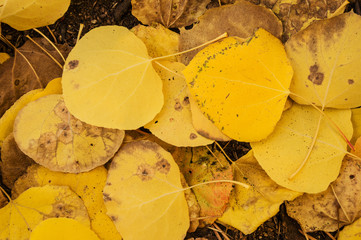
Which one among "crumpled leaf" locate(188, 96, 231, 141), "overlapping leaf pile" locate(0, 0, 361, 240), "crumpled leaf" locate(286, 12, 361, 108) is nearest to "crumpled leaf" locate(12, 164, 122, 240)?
"overlapping leaf pile" locate(0, 0, 361, 240)

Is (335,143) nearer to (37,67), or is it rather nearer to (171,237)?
(171,237)

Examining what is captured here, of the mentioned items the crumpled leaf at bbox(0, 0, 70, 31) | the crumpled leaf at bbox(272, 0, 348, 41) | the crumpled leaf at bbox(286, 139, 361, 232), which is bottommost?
the crumpled leaf at bbox(286, 139, 361, 232)

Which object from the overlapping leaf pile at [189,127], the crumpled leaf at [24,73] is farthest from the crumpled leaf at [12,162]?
the crumpled leaf at [24,73]

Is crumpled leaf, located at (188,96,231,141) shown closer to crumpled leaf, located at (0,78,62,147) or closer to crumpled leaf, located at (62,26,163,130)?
crumpled leaf, located at (62,26,163,130)

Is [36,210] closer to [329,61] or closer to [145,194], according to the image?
[145,194]

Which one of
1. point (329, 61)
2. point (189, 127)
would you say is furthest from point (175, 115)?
point (329, 61)

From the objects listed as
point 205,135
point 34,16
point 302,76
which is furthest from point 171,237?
point 34,16

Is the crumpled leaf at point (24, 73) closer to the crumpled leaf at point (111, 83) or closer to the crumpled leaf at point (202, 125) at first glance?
the crumpled leaf at point (111, 83)
